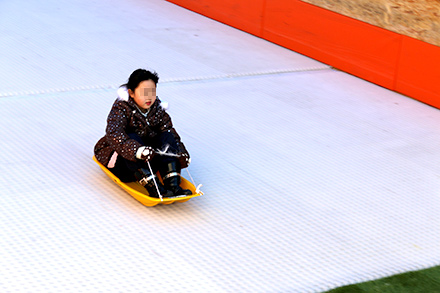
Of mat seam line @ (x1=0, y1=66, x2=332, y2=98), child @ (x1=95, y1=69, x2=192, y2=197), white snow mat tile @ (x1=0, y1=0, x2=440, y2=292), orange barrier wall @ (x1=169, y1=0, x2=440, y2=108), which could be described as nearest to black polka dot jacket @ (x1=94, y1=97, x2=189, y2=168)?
child @ (x1=95, y1=69, x2=192, y2=197)

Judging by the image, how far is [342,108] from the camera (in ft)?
13.7

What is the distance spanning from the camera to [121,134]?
280 centimetres

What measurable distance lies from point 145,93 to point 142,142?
0.68 ft

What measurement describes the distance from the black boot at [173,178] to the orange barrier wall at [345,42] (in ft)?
7.05

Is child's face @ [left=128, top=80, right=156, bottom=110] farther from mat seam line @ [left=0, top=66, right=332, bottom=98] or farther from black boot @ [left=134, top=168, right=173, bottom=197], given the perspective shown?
mat seam line @ [left=0, top=66, right=332, bottom=98]

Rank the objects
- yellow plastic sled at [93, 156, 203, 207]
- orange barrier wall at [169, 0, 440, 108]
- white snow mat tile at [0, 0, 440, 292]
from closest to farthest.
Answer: white snow mat tile at [0, 0, 440, 292] < yellow plastic sled at [93, 156, 203, 207] < orange barrier wall at [169, 0, 440, 108]

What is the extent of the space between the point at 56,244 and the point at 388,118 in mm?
2315

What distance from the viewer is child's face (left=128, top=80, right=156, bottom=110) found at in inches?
111

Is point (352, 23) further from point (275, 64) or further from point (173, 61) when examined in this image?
point (173, 61)

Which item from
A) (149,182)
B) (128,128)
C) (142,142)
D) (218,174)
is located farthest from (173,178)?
(218,174)

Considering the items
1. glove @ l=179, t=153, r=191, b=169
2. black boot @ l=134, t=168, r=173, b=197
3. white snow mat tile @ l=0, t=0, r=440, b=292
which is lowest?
white snow mat tile @ l=0, t=0, r=440, b=292

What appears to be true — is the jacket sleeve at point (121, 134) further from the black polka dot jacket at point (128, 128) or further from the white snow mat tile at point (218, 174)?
the white snow mat tile at point (218, 174)

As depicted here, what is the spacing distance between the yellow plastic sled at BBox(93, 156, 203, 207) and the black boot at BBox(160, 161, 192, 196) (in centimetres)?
4

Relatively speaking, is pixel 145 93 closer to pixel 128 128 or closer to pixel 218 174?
pixel 128 128
